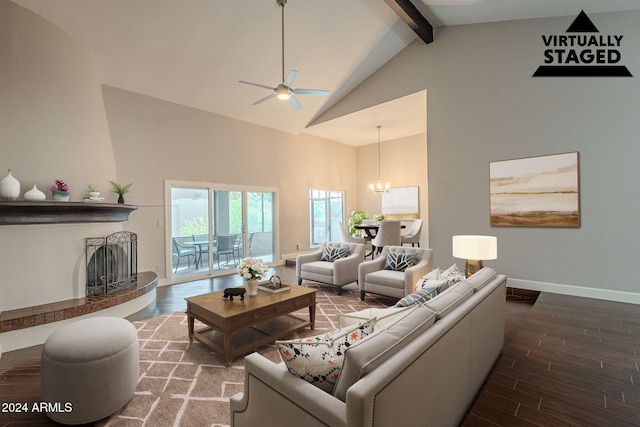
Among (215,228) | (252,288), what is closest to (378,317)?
(252,288)

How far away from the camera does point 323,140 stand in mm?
8758

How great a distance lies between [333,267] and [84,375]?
3.37m

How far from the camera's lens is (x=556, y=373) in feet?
7.55

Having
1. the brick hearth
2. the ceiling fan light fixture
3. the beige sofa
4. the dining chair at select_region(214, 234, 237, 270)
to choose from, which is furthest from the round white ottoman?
the dining chair at select_region(214, 234, 237, 270)

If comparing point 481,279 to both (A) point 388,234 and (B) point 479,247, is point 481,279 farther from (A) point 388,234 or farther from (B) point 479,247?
(A) point 388,234

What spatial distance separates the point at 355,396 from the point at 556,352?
2.66m

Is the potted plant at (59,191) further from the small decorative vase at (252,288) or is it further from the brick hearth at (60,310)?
the small decorative vase at (252,288)

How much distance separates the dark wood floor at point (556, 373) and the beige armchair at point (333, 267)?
226cm

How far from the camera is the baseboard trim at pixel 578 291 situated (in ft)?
12.7

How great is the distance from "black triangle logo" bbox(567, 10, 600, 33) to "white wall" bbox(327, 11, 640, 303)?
0.06 meters

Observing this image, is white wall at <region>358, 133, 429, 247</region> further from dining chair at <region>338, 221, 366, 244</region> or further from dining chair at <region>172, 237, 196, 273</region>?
dining chair at <region>172, 237, 196, 273</region>

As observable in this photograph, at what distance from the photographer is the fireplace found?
3801 mm

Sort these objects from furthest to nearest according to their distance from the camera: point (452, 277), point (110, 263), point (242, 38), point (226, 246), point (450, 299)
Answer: point (226, 246)
point (242, 38)
point (110, 263)
point (452, 277)
point (450, 299)

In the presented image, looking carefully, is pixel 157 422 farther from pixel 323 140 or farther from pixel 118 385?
pixel 323 140
